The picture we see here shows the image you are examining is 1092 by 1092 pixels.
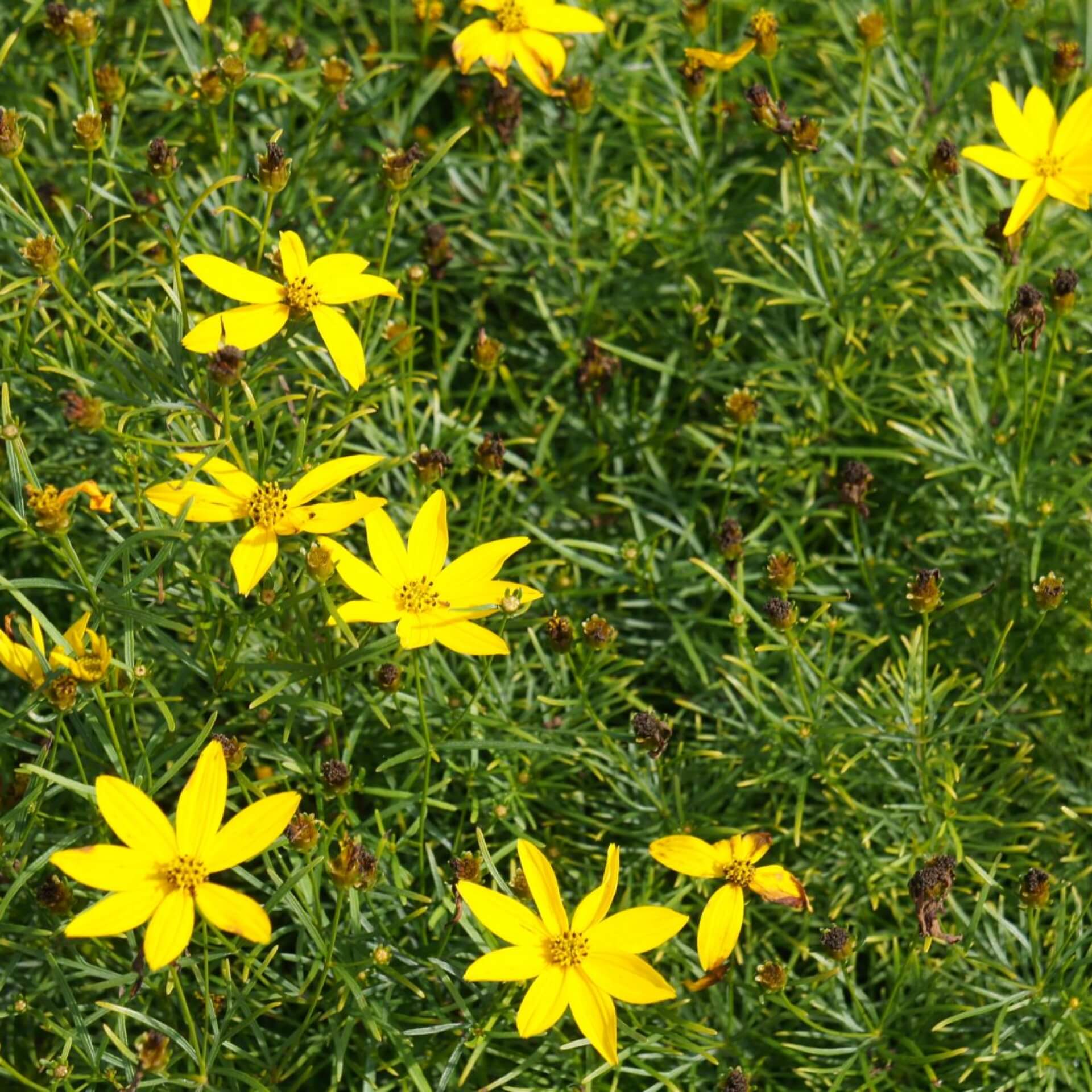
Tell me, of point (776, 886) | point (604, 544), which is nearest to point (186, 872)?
point (776, 886)

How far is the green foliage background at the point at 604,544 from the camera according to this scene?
1787 mm

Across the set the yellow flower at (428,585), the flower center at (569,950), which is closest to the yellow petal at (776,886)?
the flower center at (569,950)

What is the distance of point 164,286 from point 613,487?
0.93 meters

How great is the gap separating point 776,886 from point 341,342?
83 cm

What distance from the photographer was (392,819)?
2.01 metres

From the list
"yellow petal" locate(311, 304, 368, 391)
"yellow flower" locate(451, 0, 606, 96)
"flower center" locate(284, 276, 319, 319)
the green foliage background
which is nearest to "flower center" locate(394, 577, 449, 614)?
the green foliage background

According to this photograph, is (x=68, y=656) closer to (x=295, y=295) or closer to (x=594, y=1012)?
(x=295, y=295)

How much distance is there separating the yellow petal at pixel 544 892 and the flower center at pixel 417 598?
0.94ft

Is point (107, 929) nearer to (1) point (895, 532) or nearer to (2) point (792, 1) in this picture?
(1) point (895, 532)

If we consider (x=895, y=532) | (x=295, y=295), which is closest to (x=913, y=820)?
(x=895, y=532)

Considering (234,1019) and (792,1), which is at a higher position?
(792,1)

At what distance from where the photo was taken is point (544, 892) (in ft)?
5.20

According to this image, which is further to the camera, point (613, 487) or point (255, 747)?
point (613, 487)

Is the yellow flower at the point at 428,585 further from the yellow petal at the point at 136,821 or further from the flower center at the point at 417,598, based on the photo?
the yellow petal at the point at 136,821
